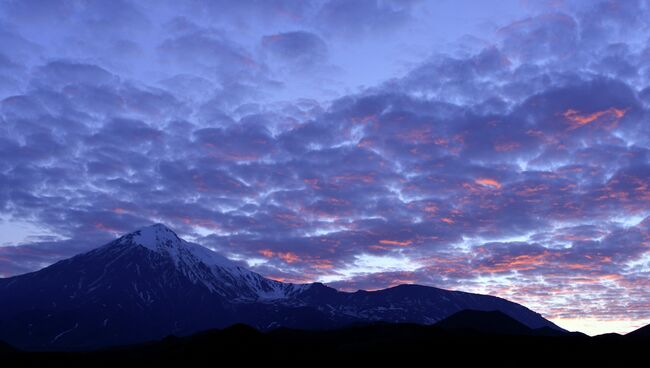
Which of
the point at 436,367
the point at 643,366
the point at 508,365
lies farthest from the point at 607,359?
the point at 436,367

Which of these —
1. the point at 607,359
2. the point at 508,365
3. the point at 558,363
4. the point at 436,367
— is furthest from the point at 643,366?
the point at 436,367

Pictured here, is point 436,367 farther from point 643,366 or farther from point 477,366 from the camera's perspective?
point 643,366

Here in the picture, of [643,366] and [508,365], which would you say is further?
[508,365]

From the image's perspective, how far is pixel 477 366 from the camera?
655 feet

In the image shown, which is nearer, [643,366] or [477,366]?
[643,366]

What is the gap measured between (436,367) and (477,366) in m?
13.7

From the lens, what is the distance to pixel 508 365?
200 metres

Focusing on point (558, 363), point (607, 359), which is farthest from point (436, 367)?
point (607, 359)

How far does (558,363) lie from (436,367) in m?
40.7

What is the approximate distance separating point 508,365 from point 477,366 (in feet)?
34.3

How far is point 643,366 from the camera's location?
18562cm

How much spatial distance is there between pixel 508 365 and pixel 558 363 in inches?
651

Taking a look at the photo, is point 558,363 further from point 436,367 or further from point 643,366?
point 436,367

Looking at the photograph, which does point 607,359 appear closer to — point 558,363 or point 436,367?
point 558,363
